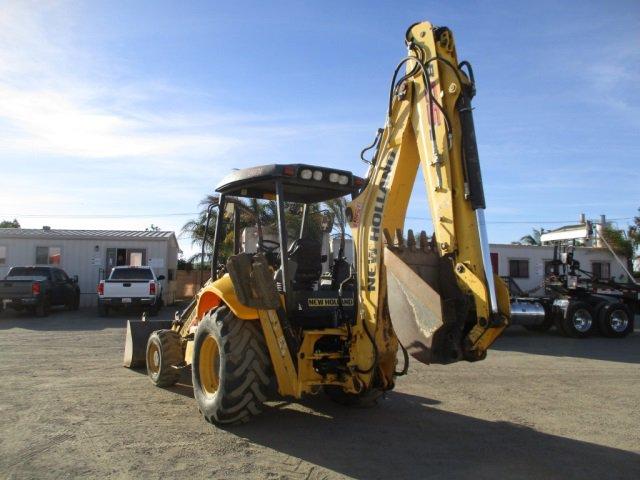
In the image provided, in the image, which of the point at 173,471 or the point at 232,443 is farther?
the point at 232,443

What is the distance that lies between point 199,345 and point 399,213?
2644mm

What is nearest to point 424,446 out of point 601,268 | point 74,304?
point 74,304

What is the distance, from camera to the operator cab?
624cm

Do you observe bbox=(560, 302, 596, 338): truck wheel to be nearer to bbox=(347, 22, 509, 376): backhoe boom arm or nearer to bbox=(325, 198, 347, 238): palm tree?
bbox=(325, 198, 347, 238): palm tree

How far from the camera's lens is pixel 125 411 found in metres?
6.66

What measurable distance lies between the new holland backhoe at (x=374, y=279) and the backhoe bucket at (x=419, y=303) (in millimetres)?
10

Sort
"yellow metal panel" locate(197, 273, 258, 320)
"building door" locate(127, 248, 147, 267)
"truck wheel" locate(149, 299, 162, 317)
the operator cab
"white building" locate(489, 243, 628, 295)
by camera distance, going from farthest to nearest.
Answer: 1. "white building" locate(489, 243, 628, 295)
2. "building door" locate(127, 248, 147, 267)
3. "truck wheel" locate(149, 299, 162, 317)
4. the operator cab
5. "yellow metal panel" locate(197, 273, 258, 320)

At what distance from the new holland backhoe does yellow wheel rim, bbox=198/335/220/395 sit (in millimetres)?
12

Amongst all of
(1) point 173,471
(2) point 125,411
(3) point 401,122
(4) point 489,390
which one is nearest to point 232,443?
(1) point 173,471

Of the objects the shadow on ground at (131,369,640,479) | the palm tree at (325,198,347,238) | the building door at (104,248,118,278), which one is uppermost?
the building door at (104,248,118,278)

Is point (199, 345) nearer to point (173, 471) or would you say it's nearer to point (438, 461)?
point (173, 471)

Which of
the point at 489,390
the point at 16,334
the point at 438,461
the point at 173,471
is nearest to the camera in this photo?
the point at 173,471

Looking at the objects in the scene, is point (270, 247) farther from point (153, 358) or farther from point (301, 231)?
point (153, 358)

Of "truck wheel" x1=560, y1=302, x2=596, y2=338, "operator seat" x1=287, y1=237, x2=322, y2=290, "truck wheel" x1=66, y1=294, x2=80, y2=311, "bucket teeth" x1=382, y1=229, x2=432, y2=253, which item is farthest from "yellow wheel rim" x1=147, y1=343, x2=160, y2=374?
"truck wheel" x1=66, y1=294, x2=80, y2=311
